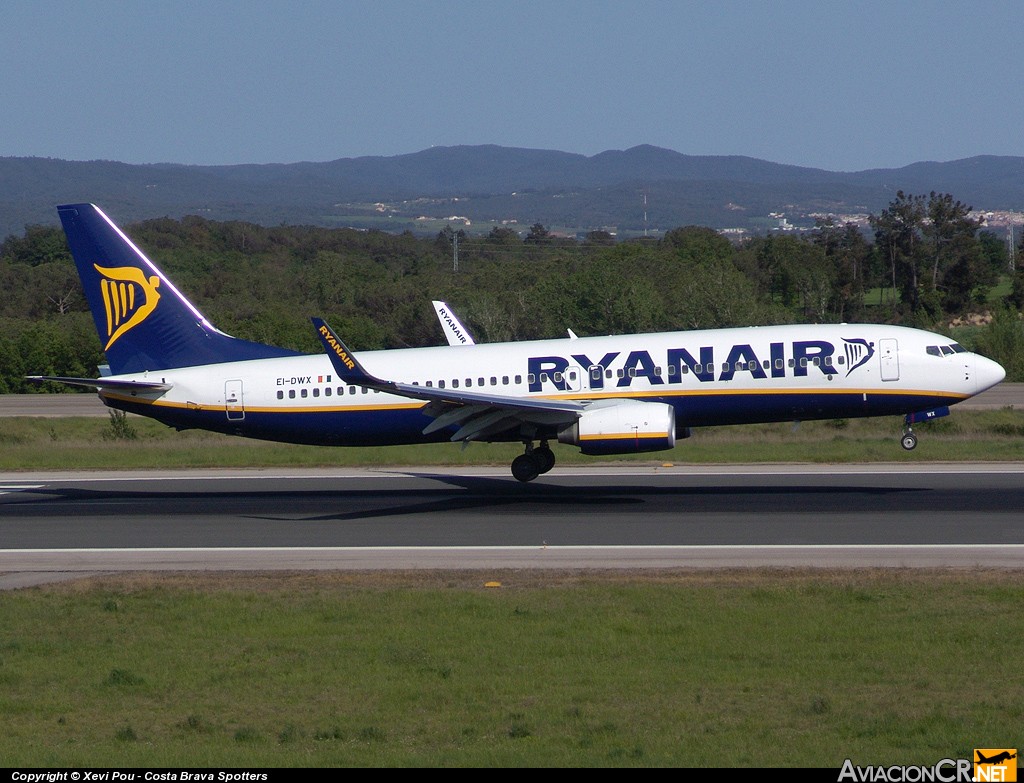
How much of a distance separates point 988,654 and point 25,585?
14.9 meters

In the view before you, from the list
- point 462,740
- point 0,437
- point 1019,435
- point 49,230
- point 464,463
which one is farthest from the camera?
point 49,230

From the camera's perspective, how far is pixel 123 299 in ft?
105

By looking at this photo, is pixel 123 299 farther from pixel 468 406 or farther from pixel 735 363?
Result: pixel 735 363

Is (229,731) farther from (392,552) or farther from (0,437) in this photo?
(0,437)

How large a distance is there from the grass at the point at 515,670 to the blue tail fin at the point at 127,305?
1233cm

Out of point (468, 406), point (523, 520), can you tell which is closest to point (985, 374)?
point (523, 520)

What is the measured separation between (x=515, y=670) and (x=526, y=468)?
1704cm

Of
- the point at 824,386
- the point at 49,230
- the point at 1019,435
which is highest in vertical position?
the point at 49,230

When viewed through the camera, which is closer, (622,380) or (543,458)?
(622,380)

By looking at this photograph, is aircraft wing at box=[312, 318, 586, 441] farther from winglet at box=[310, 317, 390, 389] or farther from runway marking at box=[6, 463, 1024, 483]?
runway marking at box=[6, 463, 1024, 483]

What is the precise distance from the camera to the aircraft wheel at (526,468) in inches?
1232

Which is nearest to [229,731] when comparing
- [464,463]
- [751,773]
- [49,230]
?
[751,773]

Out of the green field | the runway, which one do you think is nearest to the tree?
the runway

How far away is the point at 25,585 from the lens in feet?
68.0
